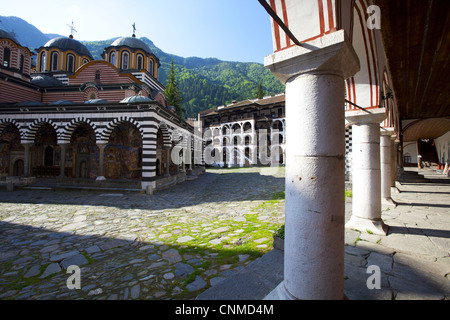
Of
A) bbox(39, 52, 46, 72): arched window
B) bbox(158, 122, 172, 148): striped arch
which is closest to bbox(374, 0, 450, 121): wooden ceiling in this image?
bbox(158, 122, 172, 148): striped arch

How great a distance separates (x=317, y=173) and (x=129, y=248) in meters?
3.87

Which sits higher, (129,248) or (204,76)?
(204,76)

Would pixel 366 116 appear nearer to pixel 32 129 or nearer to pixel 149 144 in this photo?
pixel 149 144

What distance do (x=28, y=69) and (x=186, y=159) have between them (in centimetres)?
1614

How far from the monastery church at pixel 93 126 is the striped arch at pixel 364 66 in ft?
32.1

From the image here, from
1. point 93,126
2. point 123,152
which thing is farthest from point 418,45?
point 123,152

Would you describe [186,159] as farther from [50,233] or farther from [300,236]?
[300,236]

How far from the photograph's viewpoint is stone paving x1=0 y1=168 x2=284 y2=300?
2771mm

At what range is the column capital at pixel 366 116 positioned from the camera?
163 inches

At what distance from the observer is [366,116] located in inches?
A: 169

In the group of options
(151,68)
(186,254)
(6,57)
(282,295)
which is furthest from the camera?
(151,68)
